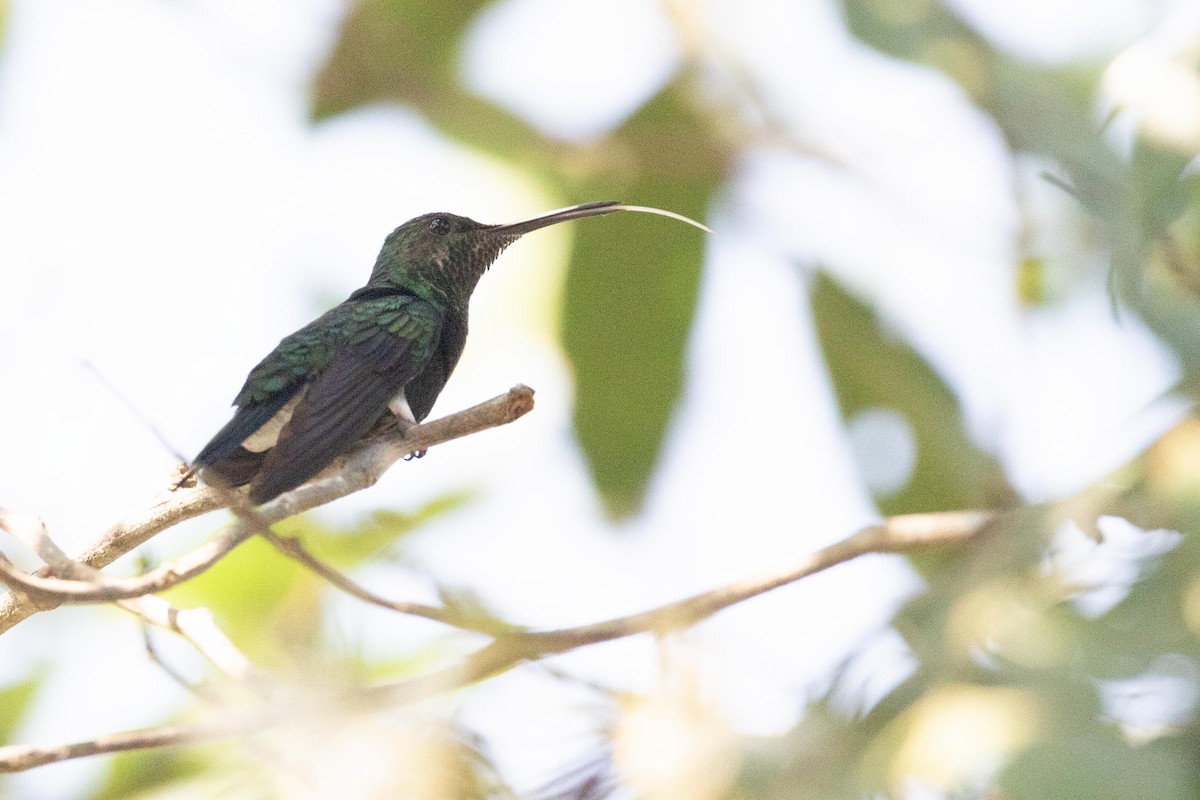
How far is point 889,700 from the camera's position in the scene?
4.38 ft

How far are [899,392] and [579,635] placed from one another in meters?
1.52

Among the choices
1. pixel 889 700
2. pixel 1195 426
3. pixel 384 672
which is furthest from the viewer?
pixel 384 672

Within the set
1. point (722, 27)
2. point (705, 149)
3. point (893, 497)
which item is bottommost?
point (893, 497)

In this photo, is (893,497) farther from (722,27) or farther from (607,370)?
(722,27)

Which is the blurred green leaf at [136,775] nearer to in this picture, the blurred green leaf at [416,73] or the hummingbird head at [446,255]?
the hummingbird head at [446,255]

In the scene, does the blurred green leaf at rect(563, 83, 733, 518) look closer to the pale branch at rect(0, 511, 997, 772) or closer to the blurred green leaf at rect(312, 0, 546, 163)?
the blurred green leaf at rect(312, 0, 546, 163)

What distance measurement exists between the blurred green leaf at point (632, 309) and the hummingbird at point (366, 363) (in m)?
0.14

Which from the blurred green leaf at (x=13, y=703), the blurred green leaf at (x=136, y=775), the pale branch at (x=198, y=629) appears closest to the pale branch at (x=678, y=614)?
the pale branch at (x=198, y=629)

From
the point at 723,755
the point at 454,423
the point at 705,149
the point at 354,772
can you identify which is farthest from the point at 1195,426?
the point at 705,149

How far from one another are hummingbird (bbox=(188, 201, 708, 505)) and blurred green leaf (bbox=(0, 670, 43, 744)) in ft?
4.83

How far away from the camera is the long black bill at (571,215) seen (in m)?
3.48

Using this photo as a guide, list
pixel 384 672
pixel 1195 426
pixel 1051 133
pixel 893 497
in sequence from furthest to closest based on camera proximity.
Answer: pixel 893 497 → pixel 384 672 → pixel 1051 133 → pixel 1195 426

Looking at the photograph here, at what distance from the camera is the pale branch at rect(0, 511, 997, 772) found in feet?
6.27

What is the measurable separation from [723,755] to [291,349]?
244 centimetres
